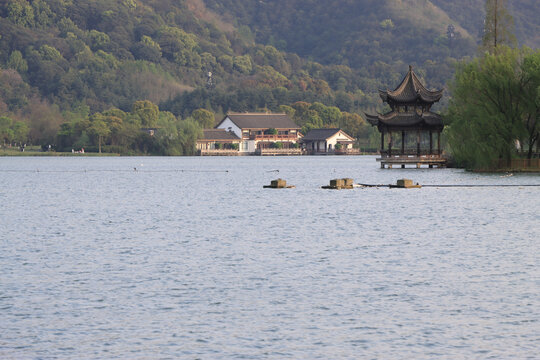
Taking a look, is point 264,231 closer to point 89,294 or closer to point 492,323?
point 89,294

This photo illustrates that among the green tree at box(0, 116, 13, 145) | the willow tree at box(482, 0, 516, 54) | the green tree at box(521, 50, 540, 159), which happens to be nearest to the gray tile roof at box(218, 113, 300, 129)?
the green tree at box(0, 116, 13, 145)

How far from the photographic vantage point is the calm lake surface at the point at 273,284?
15438 millimetres

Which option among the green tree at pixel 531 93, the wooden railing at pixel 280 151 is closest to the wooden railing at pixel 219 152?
the wooden railing at pixel 280 151

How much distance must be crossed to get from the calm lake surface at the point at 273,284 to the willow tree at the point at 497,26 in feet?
163

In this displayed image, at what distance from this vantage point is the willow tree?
88812 mm

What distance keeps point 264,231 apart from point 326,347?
18.6 meters

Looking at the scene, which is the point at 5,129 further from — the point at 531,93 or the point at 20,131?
the point at 531,93

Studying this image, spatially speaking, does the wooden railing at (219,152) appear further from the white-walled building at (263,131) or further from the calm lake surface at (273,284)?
the calm lake surface at (273,284)

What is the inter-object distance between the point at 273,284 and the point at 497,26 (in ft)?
243

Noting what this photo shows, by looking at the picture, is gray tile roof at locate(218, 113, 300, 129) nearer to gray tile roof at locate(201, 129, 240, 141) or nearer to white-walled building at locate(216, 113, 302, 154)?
white-walled building at locate(216, 113, 302, 154)

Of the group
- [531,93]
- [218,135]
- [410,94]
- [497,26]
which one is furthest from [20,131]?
[531,93]

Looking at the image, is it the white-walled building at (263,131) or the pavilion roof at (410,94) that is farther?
the white-walled building at (263,131)

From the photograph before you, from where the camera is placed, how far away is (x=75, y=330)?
16.4 metres

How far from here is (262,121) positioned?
194 meters
